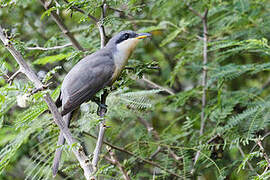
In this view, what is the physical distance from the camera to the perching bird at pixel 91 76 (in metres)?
2.46

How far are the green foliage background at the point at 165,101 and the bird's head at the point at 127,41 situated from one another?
0.33 feet

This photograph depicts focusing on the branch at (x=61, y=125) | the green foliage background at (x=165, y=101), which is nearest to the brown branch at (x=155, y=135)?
the green foliage background at (x=165, y=101)

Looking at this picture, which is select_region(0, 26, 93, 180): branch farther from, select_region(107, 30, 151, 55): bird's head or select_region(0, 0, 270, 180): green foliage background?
select_region(107, 30, 151, 55): bird's head

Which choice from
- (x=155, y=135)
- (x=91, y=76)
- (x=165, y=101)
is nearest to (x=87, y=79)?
(x=91, y=76)

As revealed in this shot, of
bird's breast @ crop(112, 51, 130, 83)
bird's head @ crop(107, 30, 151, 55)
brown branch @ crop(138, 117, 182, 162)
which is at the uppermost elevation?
bird's head @ crop(107, 30, 151, 55)

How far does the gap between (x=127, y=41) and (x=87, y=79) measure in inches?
18.8

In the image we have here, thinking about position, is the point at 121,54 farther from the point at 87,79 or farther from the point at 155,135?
the point at 155,135

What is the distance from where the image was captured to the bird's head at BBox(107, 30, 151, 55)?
2744 millimetres

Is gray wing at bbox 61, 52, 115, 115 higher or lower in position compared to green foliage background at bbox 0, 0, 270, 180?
higher

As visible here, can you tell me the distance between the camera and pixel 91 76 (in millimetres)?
2578

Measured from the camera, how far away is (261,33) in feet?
10.8

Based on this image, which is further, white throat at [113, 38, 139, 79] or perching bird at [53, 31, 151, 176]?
white throat at [113, 38, 139, 79]

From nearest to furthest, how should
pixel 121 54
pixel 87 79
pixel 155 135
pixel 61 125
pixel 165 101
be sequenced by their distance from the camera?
1. pixel 61 125
2. pixel 87 79
3. pixel 121 54
4. pixel 155 135
5. pixel 165 101

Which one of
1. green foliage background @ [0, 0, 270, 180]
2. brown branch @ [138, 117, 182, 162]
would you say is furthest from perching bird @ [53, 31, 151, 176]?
brown branch @ [138, 117, 182, 162]
